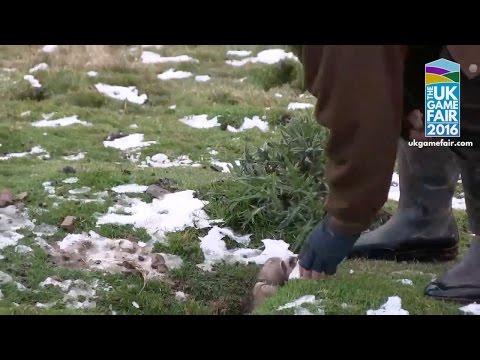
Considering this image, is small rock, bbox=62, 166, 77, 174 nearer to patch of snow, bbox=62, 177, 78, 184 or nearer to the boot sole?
patch of snow, bbox=62, 177, 78, 184

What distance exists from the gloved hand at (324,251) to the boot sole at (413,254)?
530mm

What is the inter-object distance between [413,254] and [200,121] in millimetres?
2505

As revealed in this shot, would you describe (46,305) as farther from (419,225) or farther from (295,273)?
(419,225)

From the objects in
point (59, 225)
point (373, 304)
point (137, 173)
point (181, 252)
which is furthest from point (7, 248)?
point (373, 304)

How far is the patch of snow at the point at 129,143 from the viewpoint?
188 inches

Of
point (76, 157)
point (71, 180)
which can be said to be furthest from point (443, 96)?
point (76, 157)

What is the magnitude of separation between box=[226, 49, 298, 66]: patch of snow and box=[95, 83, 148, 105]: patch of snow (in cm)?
142

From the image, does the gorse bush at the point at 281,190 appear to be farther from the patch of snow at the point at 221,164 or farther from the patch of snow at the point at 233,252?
the patch of snow at the point at 221,164

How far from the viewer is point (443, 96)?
2562 millimetres

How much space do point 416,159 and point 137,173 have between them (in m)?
1.63

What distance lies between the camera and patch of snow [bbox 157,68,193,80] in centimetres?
690

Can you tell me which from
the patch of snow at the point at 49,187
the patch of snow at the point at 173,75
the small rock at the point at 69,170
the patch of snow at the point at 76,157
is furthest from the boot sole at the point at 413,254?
the patch of snow at the point at 173,75

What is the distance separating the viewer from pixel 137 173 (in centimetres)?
407
